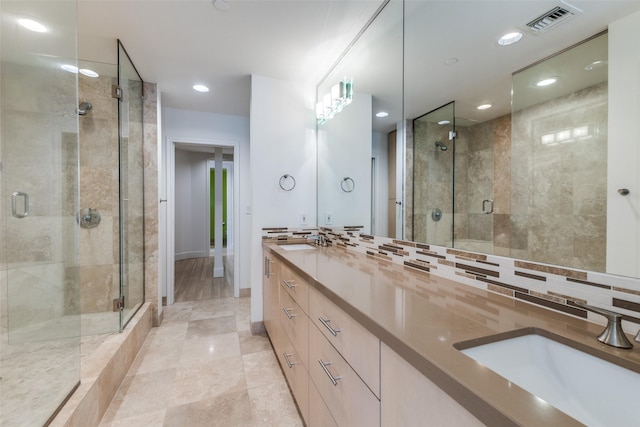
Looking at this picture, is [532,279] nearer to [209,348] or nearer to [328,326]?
[328,326]

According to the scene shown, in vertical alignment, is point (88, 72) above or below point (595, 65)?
above

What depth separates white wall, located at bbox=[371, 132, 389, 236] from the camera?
1.78 m

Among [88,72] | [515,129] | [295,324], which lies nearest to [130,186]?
[88,72]

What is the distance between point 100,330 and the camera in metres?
2.16

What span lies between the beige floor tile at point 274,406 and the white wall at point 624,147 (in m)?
1.60

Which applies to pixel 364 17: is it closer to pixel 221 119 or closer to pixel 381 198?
pixel 381 198

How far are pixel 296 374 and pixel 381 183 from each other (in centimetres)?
130

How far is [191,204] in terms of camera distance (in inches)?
234

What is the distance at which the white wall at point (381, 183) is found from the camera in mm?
1779

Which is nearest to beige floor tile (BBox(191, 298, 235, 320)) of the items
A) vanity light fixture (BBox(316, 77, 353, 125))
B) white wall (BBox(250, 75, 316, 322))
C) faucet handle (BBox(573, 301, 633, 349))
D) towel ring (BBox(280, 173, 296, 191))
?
white wall (BBox(250, 75, 316, 322))

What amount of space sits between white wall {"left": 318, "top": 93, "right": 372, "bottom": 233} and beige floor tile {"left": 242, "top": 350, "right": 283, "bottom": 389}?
1.24 m

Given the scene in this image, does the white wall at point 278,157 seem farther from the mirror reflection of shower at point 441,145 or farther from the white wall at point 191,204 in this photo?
the white wall at point 191,204

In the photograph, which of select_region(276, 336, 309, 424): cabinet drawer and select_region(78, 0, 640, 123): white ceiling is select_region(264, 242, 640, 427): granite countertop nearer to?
select_region(276, 336, 309, 424): cabinet drawer

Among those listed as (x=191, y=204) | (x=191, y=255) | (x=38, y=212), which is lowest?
(x=191, y=255)
